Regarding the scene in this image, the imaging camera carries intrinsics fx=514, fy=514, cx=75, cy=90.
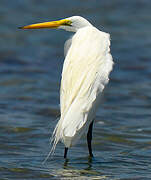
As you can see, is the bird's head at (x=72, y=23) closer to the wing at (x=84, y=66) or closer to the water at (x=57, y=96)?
the wing at (x=84, y=66)

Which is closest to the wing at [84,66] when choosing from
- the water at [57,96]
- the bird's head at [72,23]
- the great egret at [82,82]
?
the great egret at [82,82]

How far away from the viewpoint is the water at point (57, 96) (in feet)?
17.5

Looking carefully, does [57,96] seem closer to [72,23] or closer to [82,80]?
[72,23]

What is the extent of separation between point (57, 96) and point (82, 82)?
3653 mm

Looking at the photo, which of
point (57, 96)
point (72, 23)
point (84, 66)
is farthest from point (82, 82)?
point (57, 96)

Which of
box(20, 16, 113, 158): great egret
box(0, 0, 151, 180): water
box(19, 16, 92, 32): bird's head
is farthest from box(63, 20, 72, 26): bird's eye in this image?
box(0, 0, 151, 180): water

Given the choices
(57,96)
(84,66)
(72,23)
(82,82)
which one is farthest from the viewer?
(57,96)

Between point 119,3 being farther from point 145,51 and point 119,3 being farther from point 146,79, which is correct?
point 146,79

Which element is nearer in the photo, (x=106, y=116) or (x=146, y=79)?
(x=106, y=116)

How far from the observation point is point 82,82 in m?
5.11

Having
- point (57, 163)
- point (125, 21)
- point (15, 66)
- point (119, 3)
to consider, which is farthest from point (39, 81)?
point (119, 3)

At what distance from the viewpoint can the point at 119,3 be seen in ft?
50.9

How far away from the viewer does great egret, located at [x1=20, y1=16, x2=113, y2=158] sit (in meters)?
4.90

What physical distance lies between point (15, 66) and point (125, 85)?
7.95 ft
